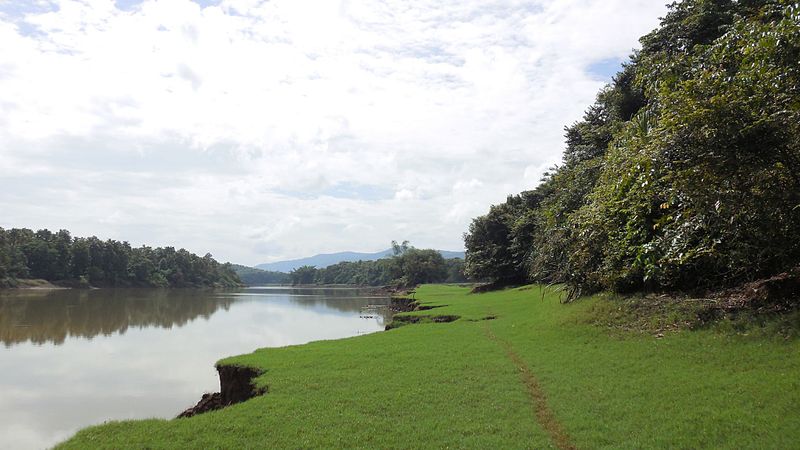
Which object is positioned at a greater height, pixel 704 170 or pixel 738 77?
pixel 738 77

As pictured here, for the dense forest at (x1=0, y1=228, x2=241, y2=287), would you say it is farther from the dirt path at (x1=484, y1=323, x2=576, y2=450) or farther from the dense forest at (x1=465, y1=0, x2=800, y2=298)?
the dense forest at (x1=465, y1=0, x2=800, y2=298)

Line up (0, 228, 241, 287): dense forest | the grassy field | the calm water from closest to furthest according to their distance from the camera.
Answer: the grassy field, the calm water, (0, 228, 241, 287): dense forest

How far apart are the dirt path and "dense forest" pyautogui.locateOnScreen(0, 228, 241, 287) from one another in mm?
102110

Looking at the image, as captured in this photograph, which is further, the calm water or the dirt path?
the calm water

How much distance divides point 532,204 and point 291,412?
4432 centimetres

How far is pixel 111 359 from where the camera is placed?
24.8 meters

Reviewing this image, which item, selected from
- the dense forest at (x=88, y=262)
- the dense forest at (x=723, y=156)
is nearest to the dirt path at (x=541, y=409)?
the dense forest at (x=723, y=156)

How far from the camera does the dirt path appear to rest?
8520 mm

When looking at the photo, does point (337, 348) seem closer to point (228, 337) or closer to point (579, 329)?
point (579, 329)

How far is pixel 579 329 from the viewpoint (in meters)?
18.3

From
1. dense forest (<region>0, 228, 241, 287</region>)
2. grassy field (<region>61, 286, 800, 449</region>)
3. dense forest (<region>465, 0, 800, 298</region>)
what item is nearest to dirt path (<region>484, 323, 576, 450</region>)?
grassy field (<region>61, 286, 800, 449</region>)

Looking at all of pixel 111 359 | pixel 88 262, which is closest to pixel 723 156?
pixel 111 359

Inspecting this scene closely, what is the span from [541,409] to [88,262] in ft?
417

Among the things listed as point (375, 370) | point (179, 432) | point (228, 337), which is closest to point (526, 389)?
point (375, 370)
